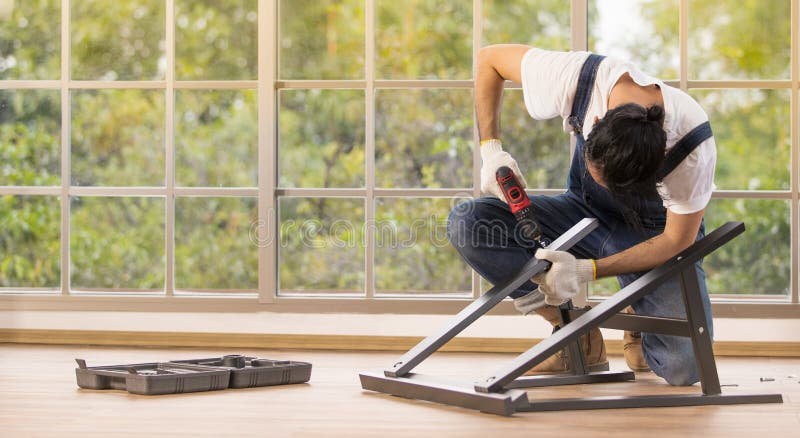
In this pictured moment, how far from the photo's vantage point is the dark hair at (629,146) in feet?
5.86

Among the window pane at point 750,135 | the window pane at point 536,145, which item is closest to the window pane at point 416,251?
the window pane at point 536,145

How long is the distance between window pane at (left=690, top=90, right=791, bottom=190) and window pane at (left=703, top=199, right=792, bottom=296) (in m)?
0.08

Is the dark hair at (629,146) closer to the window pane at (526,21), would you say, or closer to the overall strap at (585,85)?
the overall strap at (585,85)

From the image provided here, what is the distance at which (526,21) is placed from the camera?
310cm

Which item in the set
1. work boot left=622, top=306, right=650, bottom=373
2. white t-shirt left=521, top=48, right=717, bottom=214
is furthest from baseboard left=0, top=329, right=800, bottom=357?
white t-shirt left=521, top=48, right=717, bottom=214

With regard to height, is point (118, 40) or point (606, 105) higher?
point (118, 40)

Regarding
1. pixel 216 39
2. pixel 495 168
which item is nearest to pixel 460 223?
pixel 495 168

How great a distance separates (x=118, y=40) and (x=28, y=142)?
1.60 feet

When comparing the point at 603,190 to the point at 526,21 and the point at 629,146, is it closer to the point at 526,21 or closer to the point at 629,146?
the point at 629,146

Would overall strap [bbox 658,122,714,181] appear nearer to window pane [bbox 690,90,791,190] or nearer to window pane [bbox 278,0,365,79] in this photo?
window pane [bbox 690,90,791,190]

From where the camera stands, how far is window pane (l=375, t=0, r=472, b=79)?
3.09 m

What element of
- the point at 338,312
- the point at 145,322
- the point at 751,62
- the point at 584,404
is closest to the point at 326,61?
the point at 338,312

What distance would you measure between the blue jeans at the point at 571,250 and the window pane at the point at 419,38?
0.89 meters

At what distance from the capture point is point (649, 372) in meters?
2.51
